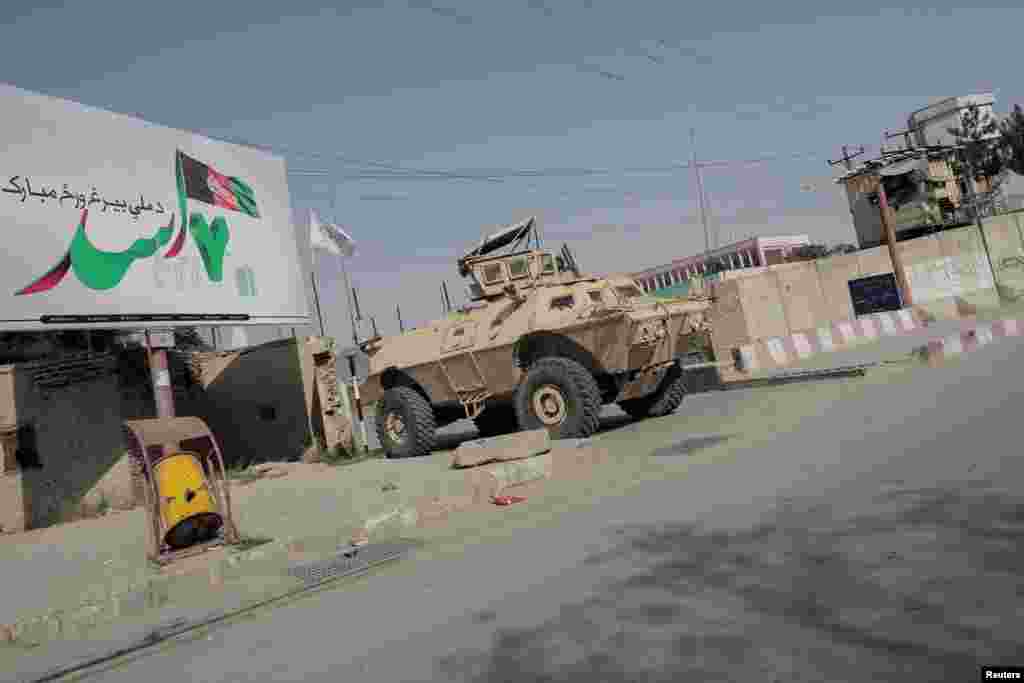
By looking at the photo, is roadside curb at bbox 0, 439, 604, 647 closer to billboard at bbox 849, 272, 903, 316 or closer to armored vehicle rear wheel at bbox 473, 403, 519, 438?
armored vehicle rear wheel at bbox 473, 403, 519, 438

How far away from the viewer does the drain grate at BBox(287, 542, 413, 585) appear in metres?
5.23

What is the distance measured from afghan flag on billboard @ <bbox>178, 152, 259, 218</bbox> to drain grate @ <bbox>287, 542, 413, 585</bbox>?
8639 mm

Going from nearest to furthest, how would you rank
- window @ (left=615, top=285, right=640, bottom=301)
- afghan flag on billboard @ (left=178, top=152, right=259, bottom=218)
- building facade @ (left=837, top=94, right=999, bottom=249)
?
window @ (left=615, top=285, right=640, bottom=301), afghan flag on billboard @ (left=178, top=152, right=259, bottom=218), building facade @ (left=837, top=94, right=999, bottom=249)

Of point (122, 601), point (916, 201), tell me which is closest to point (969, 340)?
point (122, 601)

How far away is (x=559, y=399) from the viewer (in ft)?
32.2

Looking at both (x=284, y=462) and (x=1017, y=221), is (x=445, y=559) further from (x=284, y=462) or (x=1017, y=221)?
(x=1017, y=221)

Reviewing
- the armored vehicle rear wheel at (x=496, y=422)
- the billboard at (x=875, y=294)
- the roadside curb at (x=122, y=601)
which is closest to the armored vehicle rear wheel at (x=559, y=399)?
→ the armored vehicle rear wheel at (x=496, y=422)

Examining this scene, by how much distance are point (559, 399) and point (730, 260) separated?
4828cm

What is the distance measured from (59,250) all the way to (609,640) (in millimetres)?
9638

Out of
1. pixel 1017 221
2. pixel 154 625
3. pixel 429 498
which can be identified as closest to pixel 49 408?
pixel 429 498

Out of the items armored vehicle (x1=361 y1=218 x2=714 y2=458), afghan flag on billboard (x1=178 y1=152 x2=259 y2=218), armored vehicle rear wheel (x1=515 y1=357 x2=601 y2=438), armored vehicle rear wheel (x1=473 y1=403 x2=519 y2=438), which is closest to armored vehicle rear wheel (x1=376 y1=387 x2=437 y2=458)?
armored vehicle (x1=361 y1=218 x2=714 y2=458)

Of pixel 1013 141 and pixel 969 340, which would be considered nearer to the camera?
pixel 969 340

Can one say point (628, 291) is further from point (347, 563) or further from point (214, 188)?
point (214, 188)

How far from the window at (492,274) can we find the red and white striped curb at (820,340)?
216 inches
